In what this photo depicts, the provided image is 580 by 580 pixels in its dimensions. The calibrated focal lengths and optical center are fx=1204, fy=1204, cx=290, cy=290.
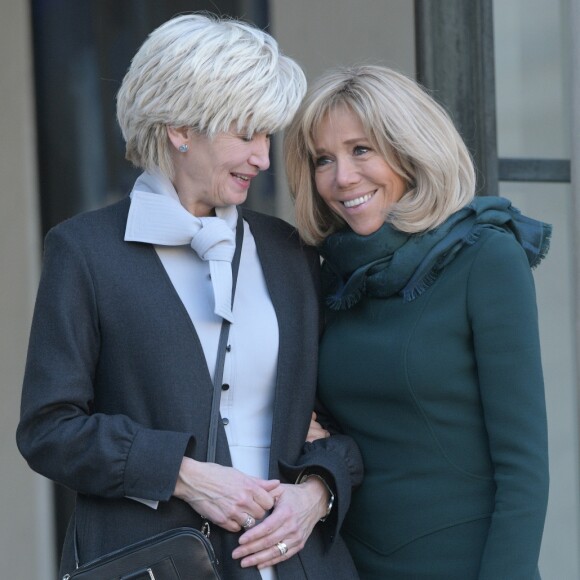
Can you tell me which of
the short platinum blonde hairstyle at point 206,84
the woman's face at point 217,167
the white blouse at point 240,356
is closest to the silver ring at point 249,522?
the white blouse at point 240,356

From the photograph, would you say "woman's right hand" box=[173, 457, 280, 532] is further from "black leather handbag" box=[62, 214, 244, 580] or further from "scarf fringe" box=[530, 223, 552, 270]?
"scarf fringe" box=[530, 223, 552, 270]

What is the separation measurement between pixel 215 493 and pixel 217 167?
68cm

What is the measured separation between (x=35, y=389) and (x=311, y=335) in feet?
2.03

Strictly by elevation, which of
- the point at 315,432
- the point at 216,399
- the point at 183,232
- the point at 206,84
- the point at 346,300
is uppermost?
the point at 206,84

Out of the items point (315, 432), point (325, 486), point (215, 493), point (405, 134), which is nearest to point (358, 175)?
point (405, 134)

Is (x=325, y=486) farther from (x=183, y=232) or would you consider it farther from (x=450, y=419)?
(x=183, y=232)

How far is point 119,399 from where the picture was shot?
238 centimetres

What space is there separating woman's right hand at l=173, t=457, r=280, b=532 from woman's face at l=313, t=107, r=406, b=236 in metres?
0.66

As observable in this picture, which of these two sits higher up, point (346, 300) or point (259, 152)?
point (259, 152)

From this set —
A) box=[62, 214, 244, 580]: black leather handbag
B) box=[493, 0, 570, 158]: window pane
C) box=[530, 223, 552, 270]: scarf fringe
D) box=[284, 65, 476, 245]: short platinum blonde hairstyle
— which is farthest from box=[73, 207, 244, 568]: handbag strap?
box=[493, 0, 570, 158]: window pane

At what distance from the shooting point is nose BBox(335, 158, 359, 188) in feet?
8.68

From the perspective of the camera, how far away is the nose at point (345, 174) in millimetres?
2646

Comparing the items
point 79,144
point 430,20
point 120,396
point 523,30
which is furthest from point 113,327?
point 523,30

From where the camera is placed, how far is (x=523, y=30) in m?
4.48
